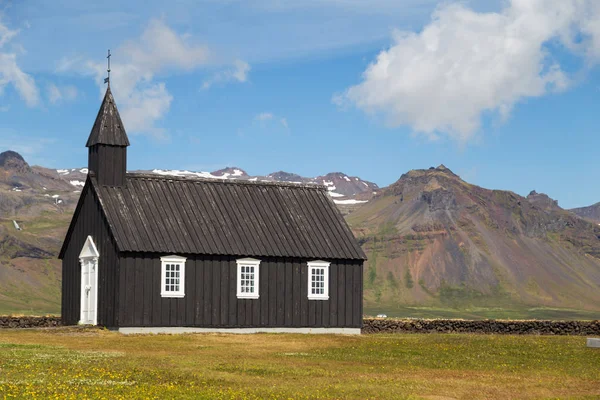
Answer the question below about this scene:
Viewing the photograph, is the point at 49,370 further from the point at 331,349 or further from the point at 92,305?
the point at 92,305

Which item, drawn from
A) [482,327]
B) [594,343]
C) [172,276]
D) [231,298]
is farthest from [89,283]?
[594,343]

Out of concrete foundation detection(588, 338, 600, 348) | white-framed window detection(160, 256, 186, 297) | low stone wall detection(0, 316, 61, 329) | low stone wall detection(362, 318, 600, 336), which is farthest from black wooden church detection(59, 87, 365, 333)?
concrete foundation detection(588, 338, 600, 348)

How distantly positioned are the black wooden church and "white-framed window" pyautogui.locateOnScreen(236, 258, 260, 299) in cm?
5

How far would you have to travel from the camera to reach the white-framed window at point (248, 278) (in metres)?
47.2

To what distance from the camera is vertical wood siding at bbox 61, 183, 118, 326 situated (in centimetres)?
4506

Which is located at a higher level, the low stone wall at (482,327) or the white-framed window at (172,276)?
the white-framed window at (172,276)

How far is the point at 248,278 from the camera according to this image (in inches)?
1871

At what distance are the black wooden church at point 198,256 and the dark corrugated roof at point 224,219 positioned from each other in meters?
0.06

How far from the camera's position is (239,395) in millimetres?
21922

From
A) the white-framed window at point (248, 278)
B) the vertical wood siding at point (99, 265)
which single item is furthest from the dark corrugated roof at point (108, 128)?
the white-framed window at point (248, 278)

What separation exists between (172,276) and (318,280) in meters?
7.95

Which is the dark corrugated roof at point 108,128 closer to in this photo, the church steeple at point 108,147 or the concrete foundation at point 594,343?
the church steeple at point 108,147

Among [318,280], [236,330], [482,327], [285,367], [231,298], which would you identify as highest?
[318,280]

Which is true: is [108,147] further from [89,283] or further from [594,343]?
[594,343]
